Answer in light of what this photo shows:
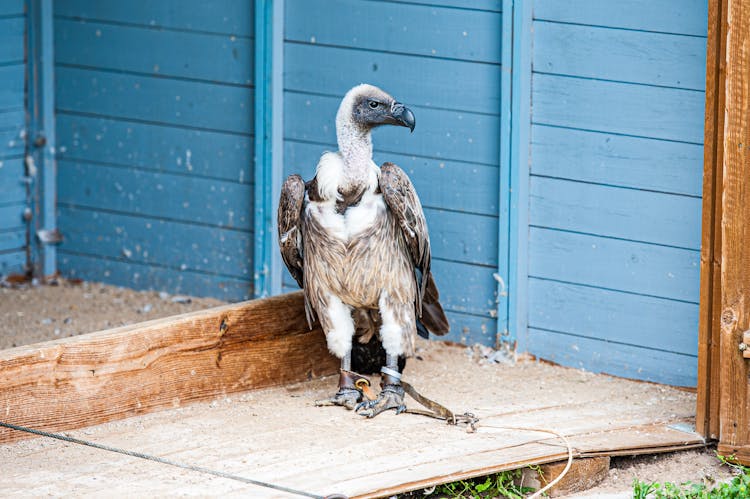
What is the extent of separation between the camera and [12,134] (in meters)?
7.14

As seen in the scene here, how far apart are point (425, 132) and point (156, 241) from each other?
1.76 meters

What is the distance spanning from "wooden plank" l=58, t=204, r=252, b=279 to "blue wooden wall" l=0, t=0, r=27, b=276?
0.24m

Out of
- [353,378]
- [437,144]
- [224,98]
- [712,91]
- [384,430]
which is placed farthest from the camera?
[224,98]

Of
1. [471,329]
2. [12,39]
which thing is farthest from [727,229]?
[12,39]

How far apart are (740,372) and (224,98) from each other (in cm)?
308

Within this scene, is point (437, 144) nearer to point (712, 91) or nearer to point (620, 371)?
point (620, 371)

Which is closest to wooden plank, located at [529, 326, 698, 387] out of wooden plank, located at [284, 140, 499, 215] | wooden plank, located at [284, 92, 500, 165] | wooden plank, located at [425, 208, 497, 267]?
wooden plank, located at [425, 208, 497, 267]

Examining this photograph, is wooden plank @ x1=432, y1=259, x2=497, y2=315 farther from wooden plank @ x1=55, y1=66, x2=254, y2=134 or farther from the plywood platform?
wooden plank @ x1=55, y1=66, x2=254, y2=134

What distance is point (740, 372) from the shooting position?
15.1 ft

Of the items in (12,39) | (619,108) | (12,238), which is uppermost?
(12,39)

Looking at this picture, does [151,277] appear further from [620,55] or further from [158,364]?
[620,55]

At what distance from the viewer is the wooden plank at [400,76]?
582 cm

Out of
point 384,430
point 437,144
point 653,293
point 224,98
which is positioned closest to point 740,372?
point 653,293

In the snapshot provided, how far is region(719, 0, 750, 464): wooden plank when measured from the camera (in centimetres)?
448
